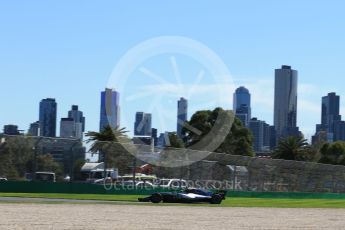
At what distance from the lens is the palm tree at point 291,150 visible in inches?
4737

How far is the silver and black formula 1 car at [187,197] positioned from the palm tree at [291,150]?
75435 mm

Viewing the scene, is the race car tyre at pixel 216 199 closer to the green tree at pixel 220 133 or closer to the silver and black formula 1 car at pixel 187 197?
the silver and black formula 1 car at pixel 187 197

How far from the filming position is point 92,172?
57531mm

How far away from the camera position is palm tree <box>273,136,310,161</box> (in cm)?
12031

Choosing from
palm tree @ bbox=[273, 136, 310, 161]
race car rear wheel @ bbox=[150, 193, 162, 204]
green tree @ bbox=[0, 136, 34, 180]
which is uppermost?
palm tree @ bbox=[273, 136, 310, 161]

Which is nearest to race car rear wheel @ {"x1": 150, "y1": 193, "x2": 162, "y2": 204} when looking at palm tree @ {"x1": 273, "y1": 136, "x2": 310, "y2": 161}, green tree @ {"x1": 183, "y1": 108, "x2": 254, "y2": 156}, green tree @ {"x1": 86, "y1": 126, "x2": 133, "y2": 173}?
green tree @ {"x1": 86, "y1": 126, "x2": 133, "y2": 173}

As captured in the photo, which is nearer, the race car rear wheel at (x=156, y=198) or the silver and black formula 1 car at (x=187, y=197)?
the race car rear wheel at (x=156, y=198)

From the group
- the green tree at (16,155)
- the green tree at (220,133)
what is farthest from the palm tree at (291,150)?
the green tree at (16,155)

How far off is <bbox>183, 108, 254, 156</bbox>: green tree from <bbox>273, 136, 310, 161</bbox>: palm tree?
27.9 feet

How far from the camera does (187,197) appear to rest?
148 feet

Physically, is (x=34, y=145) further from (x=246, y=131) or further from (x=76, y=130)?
(x=76, y=130)

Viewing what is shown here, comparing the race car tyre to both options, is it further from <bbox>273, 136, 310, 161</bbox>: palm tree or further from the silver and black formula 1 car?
<bbox>273, 136, 310, 161</bbox>: palm tree

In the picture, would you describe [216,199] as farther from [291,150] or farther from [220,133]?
[291,150]

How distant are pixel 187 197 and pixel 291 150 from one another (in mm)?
77795
